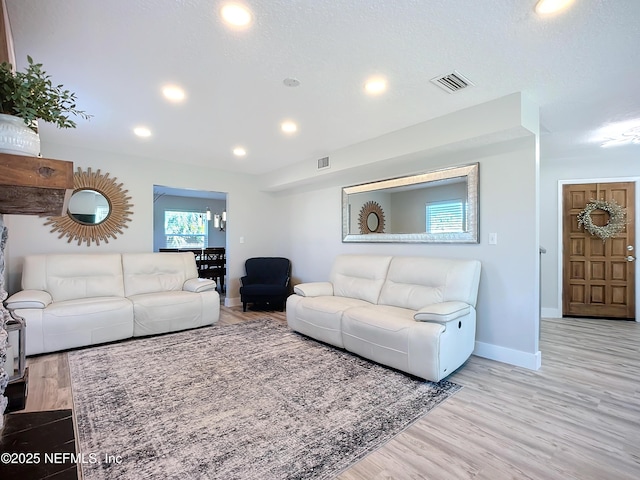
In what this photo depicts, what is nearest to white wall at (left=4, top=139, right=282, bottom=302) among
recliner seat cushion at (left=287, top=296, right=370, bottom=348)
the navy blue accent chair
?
the navy blue accent chair

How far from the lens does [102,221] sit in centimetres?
436

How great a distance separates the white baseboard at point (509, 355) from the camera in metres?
2.86

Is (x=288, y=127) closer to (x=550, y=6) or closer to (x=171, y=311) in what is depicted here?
(x=550, y=6)

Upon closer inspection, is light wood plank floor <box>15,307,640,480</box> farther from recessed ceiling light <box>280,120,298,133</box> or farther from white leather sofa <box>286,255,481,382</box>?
recessed ceiling light <box>280,120,298,133</box>

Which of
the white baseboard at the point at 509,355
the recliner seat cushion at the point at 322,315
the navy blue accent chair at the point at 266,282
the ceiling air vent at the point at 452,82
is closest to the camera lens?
the ceiling air vent at the point at 452,82

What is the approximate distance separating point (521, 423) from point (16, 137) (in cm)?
292

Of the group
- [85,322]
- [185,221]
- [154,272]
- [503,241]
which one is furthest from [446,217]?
[185,221]

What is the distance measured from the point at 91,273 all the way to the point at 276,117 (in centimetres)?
305

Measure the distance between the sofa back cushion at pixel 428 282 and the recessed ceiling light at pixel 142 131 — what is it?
10.5 feet

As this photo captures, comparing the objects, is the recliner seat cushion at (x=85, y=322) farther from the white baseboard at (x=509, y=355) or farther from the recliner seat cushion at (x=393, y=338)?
the white baseboard at (x=509, y=355)

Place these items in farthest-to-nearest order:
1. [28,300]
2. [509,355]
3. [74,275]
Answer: [74,275]
[28,300]
[509,355]

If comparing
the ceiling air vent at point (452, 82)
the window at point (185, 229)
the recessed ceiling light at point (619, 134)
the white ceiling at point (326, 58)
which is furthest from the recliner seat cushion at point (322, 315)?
the window at point (185, 229)

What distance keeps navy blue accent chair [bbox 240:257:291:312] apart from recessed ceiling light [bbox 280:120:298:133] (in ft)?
8.41

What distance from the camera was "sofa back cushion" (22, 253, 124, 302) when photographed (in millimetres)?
3625
